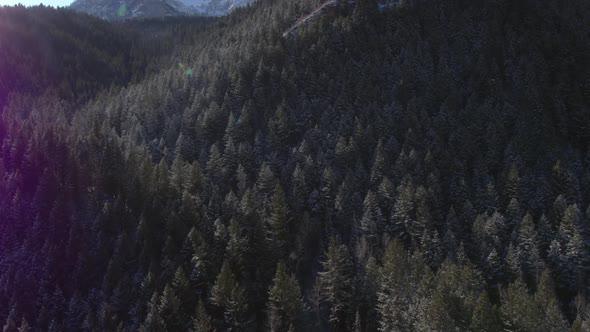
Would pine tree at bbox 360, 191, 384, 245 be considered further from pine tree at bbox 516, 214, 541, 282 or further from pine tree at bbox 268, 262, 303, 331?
pine tree at bbox 516, 214, 541, 282

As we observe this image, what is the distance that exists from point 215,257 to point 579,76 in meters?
121

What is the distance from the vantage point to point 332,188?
93.8 m

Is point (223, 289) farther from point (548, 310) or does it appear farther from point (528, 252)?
point (528, 252)

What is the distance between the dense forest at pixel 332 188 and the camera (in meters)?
68.1

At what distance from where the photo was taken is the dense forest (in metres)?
68.1

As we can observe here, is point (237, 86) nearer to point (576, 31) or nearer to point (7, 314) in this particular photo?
point (7, 314)

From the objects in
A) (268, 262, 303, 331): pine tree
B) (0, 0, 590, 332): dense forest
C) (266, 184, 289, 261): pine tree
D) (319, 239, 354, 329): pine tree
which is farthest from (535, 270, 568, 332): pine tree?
(266, 184, 289, 261): pine tree

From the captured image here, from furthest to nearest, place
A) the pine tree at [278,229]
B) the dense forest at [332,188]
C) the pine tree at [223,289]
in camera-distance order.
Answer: the pine tree at [278,229] → the dense forest at [332,188] → the pine tree at [223,289]

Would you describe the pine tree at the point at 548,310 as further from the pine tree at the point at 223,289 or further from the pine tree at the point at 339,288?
the pine tree at the point at 223,289

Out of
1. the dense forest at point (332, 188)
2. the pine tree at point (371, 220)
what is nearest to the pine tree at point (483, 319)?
the dense forest at point (332, 188)

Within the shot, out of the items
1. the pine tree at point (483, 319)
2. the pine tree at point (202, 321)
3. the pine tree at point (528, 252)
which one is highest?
the pine tree at point (528, 252)

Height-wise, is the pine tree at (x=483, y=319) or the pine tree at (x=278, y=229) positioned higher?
the pine tree at (x=278, y=229)

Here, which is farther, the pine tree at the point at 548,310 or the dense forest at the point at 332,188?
the dense forest at the point at 332,188

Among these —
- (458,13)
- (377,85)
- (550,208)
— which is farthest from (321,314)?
(458,13)
